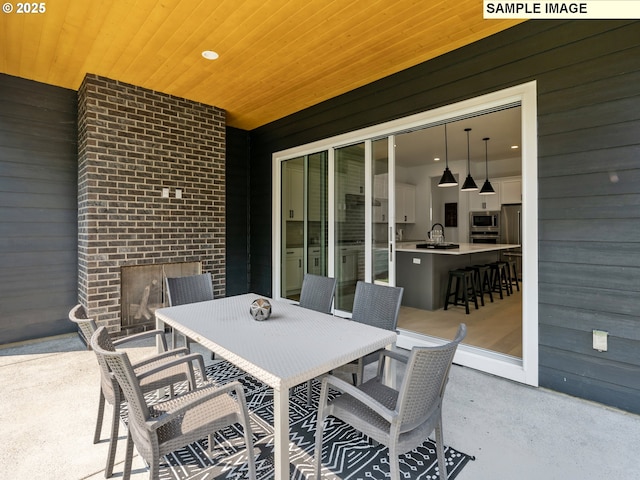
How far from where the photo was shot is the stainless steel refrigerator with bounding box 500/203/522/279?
289 inches

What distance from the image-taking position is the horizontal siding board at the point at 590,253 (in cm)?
225

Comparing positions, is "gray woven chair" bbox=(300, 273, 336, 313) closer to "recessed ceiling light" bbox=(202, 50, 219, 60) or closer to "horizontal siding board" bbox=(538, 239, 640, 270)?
"horizontal siding board" bbox=(538, 239, 640, 270)

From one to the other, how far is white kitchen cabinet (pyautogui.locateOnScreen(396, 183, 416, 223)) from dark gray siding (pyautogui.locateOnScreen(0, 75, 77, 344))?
20.4ft

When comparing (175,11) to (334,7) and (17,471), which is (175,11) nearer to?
(334,7)

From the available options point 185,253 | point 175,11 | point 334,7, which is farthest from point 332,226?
point 175,11

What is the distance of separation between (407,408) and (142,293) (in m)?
3.72

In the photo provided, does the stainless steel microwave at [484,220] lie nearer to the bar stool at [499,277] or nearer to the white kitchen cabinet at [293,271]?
the bar stool at [499,277]

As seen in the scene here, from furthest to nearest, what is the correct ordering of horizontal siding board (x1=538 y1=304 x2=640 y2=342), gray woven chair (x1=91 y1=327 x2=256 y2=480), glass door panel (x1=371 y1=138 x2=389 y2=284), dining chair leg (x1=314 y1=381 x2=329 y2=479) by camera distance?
glass door panel (x1=371 y1=138 x2=389 y2=284), horizontal siding board (x1=538 y1=304 x2=640 y2=342), dining chair leg (x1=314 y1=381 x2=329 y2=479), gray woven chair (x1=91 y1=327 x2=256 y2=480)

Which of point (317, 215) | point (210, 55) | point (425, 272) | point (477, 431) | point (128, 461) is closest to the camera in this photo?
point (128, 461)

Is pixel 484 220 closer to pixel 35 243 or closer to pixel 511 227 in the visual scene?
pixel 511 227

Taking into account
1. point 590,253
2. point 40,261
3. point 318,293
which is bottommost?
point 318,293

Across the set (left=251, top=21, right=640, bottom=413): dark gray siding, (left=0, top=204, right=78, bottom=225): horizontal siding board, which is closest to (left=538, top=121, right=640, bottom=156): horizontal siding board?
(left=251, top=21, right=640, bottom=413): dark gray siding

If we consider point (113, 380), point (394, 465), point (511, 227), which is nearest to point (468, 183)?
point (511, 227)

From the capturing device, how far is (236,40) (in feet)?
9.56
